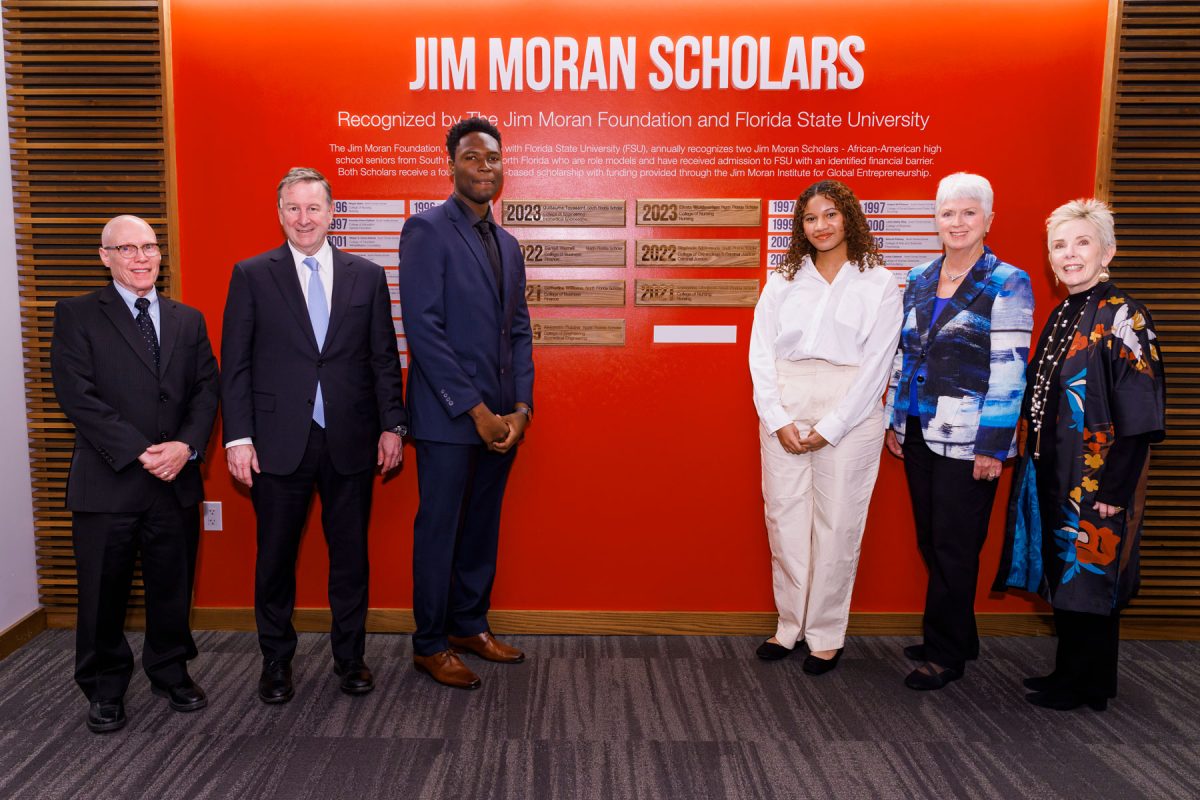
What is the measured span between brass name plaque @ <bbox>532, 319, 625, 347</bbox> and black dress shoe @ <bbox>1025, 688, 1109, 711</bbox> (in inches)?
89.4

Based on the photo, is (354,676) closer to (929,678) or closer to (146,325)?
(146,325)

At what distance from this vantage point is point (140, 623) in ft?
12.6

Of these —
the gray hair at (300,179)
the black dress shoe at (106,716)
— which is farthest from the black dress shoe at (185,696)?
the gray hair at (300,179)

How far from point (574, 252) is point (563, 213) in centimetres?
18

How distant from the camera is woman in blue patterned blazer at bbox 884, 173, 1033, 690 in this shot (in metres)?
3.02

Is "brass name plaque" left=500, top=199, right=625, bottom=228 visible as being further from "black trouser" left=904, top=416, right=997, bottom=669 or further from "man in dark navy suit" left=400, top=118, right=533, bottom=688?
"black trouser" left=904, top=416, right=997, bottom=669

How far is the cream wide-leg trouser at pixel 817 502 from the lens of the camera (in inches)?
128

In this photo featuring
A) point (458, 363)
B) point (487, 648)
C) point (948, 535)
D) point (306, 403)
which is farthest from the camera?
point (487, 648)

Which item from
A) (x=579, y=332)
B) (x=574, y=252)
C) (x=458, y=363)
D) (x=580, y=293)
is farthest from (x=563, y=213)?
(x=458, y=363)

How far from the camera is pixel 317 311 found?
3.04 metres

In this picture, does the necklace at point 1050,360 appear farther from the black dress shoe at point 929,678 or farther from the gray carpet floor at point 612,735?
the gray carpet floor at point 612,735

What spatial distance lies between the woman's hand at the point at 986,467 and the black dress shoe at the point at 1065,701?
894 millimetres

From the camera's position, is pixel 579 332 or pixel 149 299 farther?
pixel 579 332

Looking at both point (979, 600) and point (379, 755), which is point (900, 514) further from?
point (379, 755)
